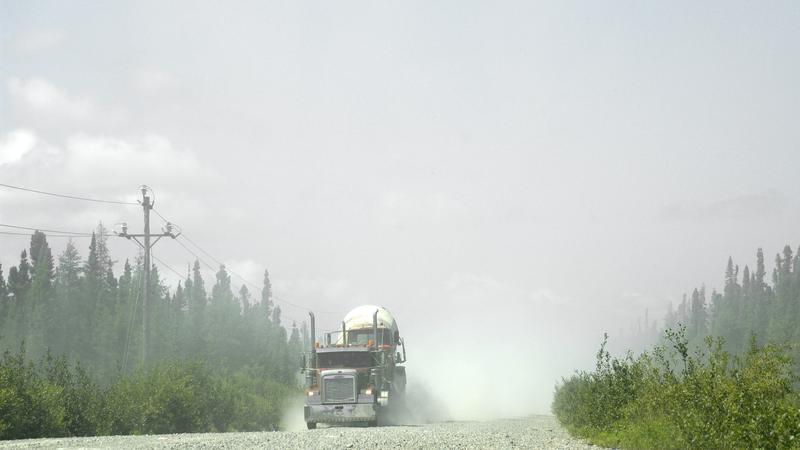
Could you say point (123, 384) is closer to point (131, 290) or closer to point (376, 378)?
point (376, 378)

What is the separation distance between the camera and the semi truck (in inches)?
1468

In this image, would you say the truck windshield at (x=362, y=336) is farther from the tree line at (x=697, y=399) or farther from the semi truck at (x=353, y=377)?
the tree line at (x=697, y=399)

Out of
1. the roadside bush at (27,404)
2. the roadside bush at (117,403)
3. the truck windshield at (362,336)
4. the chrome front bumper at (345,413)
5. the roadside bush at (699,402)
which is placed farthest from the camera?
the truck windshield at (362,336)

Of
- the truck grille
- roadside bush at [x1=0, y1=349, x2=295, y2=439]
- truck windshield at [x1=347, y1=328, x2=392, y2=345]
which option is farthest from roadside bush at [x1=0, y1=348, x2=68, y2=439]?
truck windshield at [x1=347, y1=328, x2=392, y2=345]

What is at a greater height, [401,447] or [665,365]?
[665,365]

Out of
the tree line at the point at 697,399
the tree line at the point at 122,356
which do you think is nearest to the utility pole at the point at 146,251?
the tree line at the point at 122,356

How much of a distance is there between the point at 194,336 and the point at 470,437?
12120cm

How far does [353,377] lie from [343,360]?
1752mm

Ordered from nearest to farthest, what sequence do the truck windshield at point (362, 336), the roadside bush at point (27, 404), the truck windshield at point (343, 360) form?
the roadside bush at point (27, 404)
the truck windshield at point (343, 360)
the truck windshield at point (362, 336)

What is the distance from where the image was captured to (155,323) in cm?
13388

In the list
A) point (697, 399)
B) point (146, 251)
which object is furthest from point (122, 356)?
point (697, 399)

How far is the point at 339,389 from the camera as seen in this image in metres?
37.5

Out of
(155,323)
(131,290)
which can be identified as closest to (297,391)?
(155,323)

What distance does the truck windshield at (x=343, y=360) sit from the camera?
128 feet
